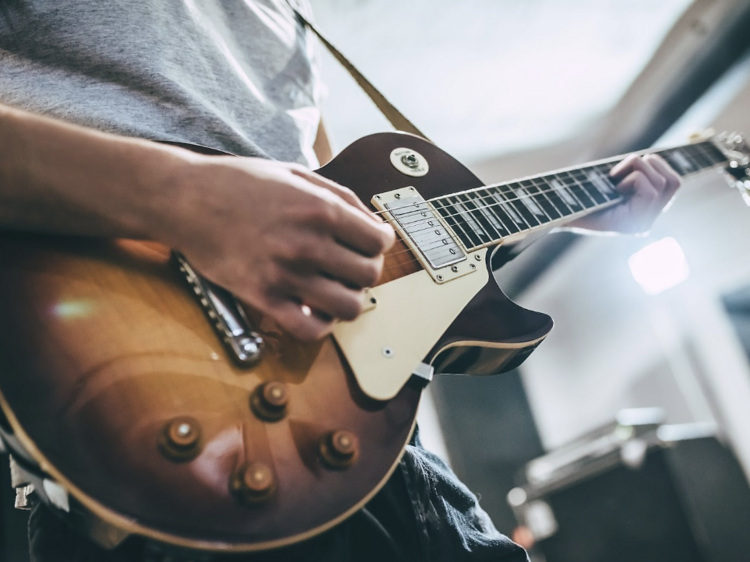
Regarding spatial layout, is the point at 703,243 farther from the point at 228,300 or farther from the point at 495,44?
the point at 228,300

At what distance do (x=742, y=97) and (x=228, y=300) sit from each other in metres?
3.29

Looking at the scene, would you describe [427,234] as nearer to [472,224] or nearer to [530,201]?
[472,224]

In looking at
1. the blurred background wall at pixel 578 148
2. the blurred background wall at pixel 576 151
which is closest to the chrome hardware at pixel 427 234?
the blurred background wall at pixel 576 151

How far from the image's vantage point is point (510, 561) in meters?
0.62

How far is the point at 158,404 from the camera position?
449mm

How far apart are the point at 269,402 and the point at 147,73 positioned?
445 mm

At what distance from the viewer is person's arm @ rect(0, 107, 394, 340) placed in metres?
0.45

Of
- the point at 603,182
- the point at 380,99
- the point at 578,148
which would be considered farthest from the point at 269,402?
the point at 578,148

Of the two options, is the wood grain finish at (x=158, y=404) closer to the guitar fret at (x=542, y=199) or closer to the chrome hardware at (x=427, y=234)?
the chrome hardware at (x=427, y=234)

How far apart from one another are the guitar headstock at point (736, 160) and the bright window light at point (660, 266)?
89.8 inches

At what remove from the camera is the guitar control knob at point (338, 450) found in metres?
0.49

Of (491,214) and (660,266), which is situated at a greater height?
(491,214)

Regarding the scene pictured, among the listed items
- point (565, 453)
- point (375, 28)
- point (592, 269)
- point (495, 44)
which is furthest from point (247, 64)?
point (592, 269)

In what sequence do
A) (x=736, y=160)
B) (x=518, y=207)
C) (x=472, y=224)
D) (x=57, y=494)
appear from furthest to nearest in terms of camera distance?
1. (x=736, y=160)
2. (x=518, y=207)
3. (x=472, y=224)
4. (x=57, y=494)
